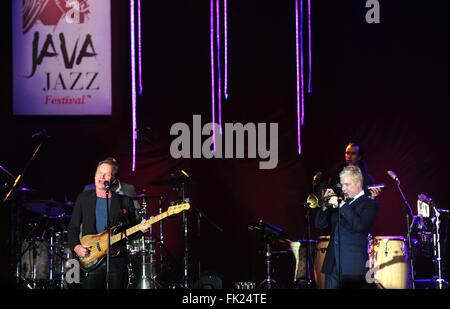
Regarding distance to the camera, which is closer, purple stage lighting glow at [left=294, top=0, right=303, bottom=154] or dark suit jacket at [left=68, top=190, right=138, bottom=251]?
dark suit jacket at [left=68, top=190, right=138, bottom=251]

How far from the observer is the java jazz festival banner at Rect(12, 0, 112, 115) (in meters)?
10.5

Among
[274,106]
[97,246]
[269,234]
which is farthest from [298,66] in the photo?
[97,246]

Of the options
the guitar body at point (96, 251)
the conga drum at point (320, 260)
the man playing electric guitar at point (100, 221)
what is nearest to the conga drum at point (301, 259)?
the conga drum at point (320, 260)

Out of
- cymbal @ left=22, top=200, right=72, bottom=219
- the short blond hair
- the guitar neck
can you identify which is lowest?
the guitar neck

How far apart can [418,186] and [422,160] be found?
40 centimetres

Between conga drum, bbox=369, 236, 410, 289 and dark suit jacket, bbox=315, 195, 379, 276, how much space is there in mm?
2598

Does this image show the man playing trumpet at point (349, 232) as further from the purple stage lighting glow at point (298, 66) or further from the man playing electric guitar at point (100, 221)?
the purple stage lighting glow at point (298, 66)

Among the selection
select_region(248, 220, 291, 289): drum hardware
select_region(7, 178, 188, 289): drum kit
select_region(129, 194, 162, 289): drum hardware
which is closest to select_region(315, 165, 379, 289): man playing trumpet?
select_region(248, 220, 291, 289): drum hardware

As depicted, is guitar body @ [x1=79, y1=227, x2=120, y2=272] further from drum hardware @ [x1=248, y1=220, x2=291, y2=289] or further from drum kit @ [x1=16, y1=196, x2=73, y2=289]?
drum hardware @ [x1=248, y1=220, x2=291, y2=289]

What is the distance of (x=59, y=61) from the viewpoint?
1053 centimetres

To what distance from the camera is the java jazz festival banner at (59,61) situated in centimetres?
1052

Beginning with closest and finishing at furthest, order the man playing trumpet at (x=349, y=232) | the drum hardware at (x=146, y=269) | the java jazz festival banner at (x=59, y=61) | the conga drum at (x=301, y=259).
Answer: the man playing trumpet at (x=349, y=232) < the drum hardware at (x=146, y=269) < the conga drum at (x=301, y=259) < the java jazz festival banner at (x=59, y=61)

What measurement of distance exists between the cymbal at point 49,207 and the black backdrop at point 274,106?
130 cm

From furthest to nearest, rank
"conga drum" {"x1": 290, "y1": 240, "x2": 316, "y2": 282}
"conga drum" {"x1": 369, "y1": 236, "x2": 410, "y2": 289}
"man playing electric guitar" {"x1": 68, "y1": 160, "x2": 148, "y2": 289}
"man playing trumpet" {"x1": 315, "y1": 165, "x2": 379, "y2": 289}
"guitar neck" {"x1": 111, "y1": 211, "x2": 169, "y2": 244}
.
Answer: "conga drum" {"x1": 290, "y1": 240, "x2": 316, "y2": 282}, "conga drum" {"x1": 369, "y1": 236, "x2": 410, "y2": 289}, "guitar neck" {"x1": 111, "y1": 211, "x2": 169, "y2": 244}, "man playing electric guitar" {"x1": 68, "y1": 160, "x2": 148, "y2": 289}, "man playing trumpet" {"x1": 315, "y1": 165, "x2": 379, "y2": 289}
